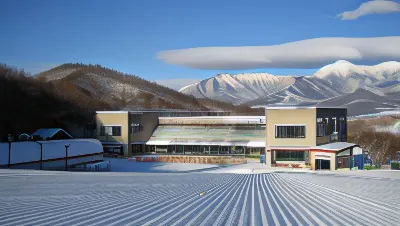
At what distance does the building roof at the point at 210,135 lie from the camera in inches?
1612

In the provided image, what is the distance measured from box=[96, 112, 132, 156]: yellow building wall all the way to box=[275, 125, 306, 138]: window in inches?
611

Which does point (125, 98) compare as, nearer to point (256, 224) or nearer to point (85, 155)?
point (85, 155)

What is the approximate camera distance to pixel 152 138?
145 feet

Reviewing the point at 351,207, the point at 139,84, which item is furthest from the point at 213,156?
the point at 139,84

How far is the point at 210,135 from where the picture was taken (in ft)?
140

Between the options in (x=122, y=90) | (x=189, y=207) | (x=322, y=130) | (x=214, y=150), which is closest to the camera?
(x=189, y=207)

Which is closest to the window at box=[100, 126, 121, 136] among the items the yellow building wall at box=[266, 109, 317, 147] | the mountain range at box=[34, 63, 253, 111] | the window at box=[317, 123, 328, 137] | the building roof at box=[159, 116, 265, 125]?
the building roof at box=[159, 116, 265, 125]

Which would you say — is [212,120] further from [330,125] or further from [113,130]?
[330,125]

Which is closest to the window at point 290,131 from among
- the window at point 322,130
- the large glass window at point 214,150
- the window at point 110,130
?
the window at point 322,130

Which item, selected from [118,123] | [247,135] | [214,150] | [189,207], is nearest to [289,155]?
[247,135]

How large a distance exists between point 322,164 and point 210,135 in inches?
494

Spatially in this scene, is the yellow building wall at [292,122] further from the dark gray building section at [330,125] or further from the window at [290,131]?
the dark gray building section at [330,125]

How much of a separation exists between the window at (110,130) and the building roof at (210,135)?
135 inches

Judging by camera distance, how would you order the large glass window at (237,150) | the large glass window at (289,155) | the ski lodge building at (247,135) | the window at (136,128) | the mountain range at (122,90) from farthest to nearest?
the mountain range at (122,90), the window at (136,128), the large glass window at (237,150), the large glass window at (289,155), the ski lodge building at (247,135)
